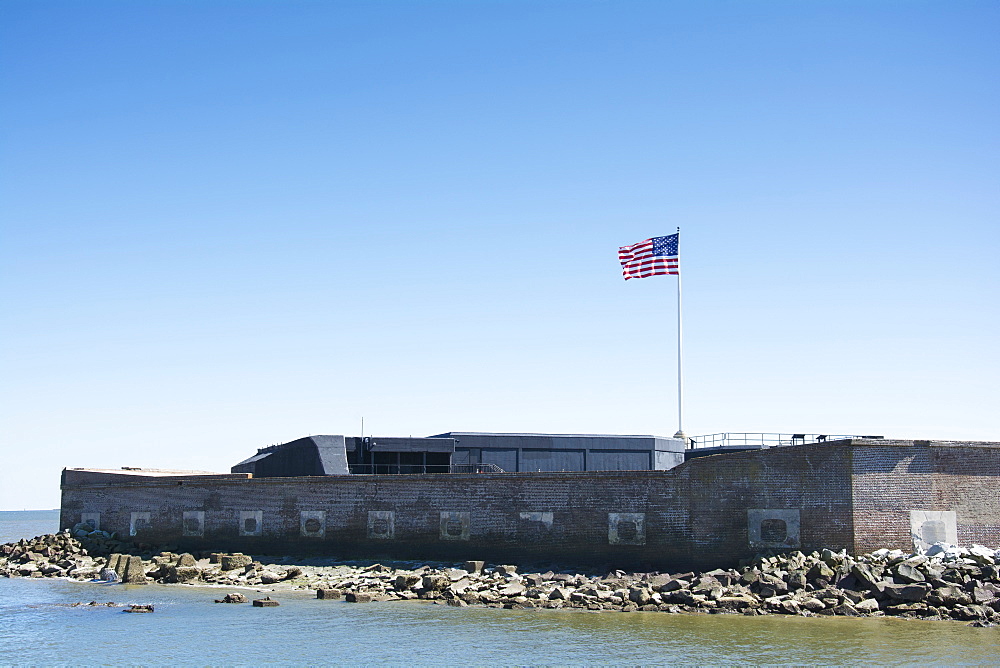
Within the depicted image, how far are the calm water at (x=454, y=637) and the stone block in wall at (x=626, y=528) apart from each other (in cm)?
494

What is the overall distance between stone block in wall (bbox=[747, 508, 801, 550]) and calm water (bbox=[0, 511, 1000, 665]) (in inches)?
167

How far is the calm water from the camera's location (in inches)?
899

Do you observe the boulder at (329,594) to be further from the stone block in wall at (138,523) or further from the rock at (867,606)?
the rock at (867,606)

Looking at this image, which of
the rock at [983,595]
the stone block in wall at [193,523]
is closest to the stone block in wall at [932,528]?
the rock at [983,595]

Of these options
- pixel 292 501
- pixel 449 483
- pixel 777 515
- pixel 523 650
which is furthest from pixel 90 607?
pixel 777 515

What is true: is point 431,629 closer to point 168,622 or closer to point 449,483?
point 168,622

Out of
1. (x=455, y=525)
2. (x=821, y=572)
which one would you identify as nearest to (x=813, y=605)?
(x=821, y=572)

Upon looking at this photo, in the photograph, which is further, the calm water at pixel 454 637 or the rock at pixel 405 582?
the rock at pixel 405 582

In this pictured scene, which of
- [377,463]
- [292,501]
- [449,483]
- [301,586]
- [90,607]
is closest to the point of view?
[90,607]

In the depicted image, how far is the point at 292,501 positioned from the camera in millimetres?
38625

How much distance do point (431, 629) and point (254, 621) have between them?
4960 mm

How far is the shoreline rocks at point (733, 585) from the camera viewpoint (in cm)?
2734

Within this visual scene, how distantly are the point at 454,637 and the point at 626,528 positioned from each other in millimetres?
9351

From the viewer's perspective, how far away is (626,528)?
3281cm
